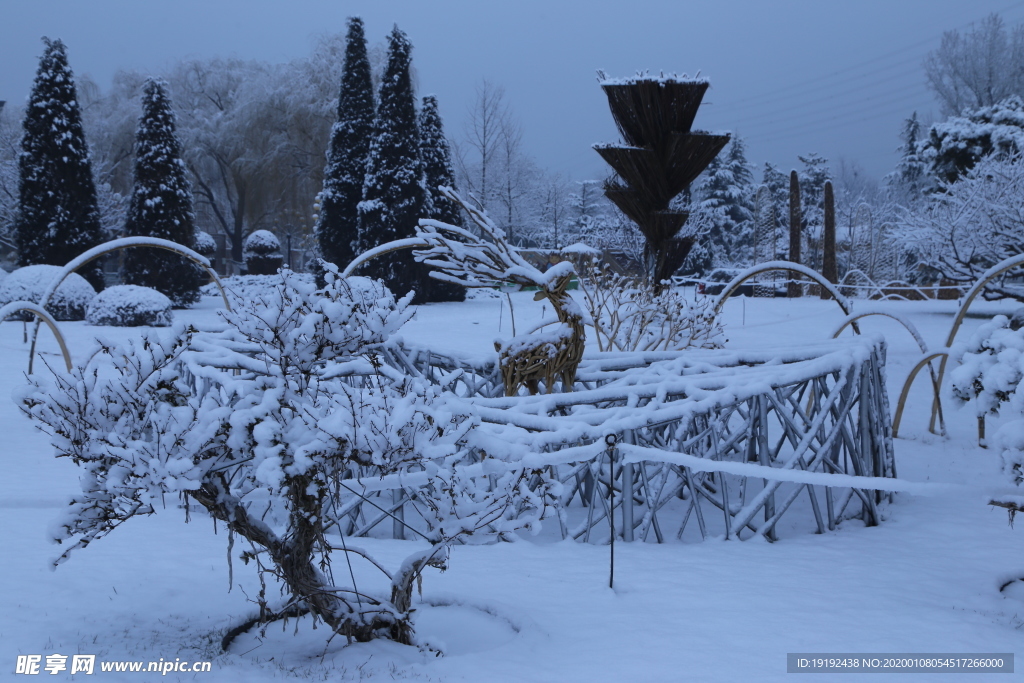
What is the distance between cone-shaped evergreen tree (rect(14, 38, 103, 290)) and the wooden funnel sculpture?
12559 millimetres

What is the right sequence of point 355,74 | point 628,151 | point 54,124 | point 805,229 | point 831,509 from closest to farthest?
point 831,509 → point 628,151 → point 54,124 → point 355,74 → point 805,229

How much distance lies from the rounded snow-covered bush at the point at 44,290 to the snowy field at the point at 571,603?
10207mm

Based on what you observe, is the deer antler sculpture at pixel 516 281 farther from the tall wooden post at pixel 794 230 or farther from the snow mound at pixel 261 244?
the snow mound at pixel 261 244

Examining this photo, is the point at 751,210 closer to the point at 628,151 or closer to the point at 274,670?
the point at 628,151

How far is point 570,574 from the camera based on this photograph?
141 inches

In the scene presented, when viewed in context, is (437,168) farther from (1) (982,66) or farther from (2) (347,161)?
(1) (982,66)

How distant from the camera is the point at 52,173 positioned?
55.2ft

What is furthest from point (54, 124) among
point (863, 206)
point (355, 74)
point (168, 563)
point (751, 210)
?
point (751, 210)

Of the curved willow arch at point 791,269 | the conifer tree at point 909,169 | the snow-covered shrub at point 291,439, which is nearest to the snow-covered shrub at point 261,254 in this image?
the curved willow arch at point 791,269

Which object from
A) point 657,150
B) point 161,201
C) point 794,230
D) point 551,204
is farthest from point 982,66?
point 161,201

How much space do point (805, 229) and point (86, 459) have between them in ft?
106

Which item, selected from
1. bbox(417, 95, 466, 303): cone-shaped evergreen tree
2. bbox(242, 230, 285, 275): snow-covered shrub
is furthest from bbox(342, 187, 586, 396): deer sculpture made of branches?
bbox(242, 230, 285, 275): snow-covered shrub

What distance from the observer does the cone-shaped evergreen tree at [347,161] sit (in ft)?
60.9

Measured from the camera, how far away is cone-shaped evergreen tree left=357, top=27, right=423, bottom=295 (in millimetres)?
16891
